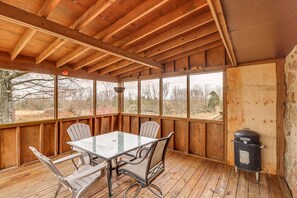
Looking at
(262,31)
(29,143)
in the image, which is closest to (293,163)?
(262,31)

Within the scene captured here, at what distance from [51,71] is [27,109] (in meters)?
1.11

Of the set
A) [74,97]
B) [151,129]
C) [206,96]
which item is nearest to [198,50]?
[206,96]

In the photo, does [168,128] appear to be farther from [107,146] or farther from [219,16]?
[219,16]

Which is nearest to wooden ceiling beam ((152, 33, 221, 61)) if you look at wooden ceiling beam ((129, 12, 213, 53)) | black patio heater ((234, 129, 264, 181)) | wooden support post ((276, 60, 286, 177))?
wooden ceiling beam ((129, 12, 213, 53))

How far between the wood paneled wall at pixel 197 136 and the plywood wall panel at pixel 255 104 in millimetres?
250

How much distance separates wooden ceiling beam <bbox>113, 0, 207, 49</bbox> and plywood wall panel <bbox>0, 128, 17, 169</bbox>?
317cm

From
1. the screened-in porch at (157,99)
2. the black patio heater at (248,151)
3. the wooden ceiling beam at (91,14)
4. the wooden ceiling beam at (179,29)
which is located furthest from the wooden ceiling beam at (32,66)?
the black patio heater at (248,151)

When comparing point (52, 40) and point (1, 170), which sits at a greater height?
point (52, 40)

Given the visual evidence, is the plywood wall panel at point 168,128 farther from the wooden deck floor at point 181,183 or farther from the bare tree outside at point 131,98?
the bare tree outside at point 131,98

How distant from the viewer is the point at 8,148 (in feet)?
10.7

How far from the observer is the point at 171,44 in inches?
131

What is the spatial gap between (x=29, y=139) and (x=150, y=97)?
353 centimetres

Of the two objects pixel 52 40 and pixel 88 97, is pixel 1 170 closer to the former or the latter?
pixel 88 97

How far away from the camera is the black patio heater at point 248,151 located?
2768 mm
